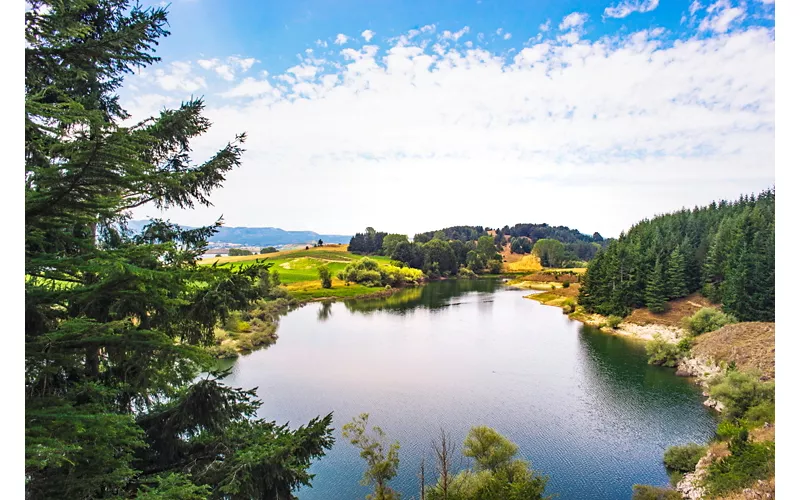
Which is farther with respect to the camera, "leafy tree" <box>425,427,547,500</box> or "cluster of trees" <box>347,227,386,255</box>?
"cluster of trees" <box>347,227,386,255</box>

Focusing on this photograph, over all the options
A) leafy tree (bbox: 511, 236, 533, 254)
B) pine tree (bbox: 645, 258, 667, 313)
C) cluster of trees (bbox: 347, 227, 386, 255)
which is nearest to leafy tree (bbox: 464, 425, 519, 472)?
pine tree (bbox: 645, 258, 667, 313)

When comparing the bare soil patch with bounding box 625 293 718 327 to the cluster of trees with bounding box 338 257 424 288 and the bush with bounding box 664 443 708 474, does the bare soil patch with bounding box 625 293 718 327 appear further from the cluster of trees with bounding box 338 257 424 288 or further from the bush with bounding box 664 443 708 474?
the cluster of trees with bounding box 338 257 424 288

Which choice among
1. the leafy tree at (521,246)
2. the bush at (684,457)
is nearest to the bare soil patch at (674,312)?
the bush at (684,457)

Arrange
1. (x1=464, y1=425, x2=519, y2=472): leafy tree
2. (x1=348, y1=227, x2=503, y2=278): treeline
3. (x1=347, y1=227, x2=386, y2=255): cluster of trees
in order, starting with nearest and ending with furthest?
1. (x1=464, y1=425, x2=519, y2=472): leafy tree
2. (x1=348, y1=227, x2=503, y2=278): treeline
3. (x1=347, y1=227, x2=386, y2=255): cluster of trees

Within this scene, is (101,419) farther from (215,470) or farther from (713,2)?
(713,2)

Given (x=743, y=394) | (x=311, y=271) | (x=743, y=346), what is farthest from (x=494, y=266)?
(x=743, y=394)

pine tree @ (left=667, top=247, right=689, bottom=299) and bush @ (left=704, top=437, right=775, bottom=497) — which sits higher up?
pine tree @ (left=667, top=247, right=689, bottom=299)

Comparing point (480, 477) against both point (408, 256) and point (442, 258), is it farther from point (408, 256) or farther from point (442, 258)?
point (442, 258)
